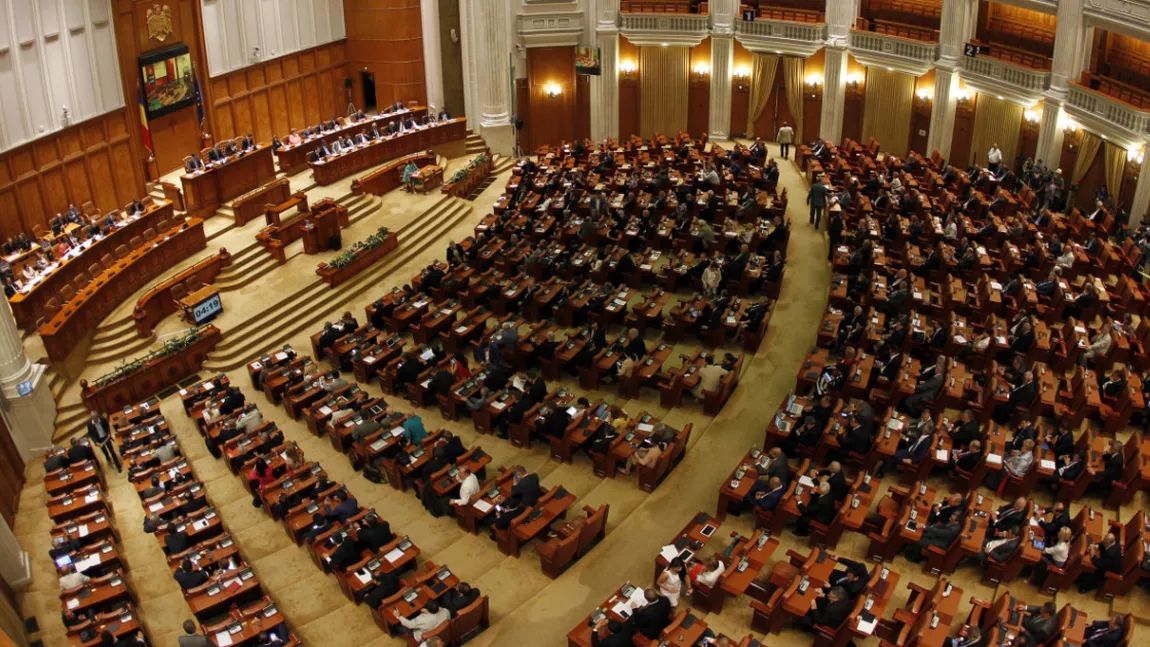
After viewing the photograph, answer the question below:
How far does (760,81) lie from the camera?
96.1 ft

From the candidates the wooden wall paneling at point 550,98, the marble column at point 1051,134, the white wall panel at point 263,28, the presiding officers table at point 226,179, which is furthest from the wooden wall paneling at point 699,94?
the presiding officers table at point 226,179

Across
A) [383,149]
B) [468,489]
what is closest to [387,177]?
[383,149]

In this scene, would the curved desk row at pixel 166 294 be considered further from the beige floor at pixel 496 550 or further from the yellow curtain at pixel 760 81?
the yellow curtain at pixel 760 81

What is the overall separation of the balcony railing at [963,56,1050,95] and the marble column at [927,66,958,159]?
0.80 meters

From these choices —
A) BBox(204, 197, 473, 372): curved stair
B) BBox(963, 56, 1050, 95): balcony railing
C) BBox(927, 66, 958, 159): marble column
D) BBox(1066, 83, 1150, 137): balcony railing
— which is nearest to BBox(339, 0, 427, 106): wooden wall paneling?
BBox(204, 197, 473, 372): curved stair

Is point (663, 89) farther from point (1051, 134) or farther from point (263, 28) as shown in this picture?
point (263, 28)

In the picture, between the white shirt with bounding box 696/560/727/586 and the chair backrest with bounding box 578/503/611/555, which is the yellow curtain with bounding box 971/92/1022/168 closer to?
the chair backrest with bounding box 578/503/611/555

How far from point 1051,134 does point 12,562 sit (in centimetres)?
2296

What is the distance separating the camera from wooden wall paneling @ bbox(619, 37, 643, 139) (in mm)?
30031

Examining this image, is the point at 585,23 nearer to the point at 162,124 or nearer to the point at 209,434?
the point at 162,124

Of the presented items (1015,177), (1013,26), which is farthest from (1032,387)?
(1013,26)

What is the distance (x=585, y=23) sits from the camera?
29.5 metres

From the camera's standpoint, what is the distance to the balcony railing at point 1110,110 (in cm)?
1964

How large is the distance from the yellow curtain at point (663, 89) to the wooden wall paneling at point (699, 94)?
0.16 m
